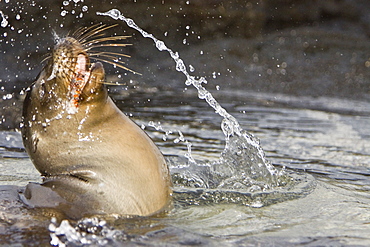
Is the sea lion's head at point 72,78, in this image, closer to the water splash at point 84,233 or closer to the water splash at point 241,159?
the water splash at point 84,233

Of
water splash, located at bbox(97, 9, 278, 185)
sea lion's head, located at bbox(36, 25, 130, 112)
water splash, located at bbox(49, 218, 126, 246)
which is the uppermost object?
sea lion's head, located at bbox(36, 25, 130, 112)

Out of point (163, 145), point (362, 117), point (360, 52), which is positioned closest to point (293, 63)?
point (360, 52)

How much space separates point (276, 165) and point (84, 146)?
95.6 inches

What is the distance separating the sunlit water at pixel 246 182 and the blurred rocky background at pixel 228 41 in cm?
109

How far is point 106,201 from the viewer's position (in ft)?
15.2

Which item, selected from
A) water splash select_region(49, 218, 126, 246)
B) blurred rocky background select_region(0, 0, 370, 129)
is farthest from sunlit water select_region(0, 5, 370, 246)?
blurred rocky background select_region(0, 0, 370, 129)

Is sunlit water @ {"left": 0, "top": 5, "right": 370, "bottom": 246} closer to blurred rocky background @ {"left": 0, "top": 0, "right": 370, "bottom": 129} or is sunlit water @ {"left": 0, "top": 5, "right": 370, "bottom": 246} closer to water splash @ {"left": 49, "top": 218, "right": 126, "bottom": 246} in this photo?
water splash @ {"left": 49, "top": 218, "right": 126, "bottom": 246}

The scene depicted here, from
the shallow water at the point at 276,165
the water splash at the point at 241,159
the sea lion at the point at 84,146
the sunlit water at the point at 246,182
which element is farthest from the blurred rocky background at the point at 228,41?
the sea lion at the point at 84,146

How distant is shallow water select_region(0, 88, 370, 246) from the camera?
14.8 feet

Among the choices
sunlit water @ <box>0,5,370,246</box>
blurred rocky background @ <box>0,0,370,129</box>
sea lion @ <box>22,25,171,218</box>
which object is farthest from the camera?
blurred rocky background @ <box>0,0,370,129</box>

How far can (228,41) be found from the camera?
39.7 ft

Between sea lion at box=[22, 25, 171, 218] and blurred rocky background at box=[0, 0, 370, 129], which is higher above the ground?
blurred rocky background at box=[0, 0, 370, 129]

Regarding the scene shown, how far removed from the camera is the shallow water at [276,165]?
14.8ft

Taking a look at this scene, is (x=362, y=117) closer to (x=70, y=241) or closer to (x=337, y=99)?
(x=337, y=99)
